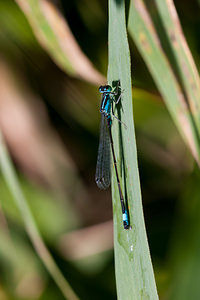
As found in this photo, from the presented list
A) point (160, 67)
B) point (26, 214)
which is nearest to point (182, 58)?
point (160, 67)

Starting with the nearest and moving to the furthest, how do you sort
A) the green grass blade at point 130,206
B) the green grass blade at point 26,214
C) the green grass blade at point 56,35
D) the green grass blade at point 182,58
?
the green grass blade at point 130,206 < the green grass blade at point 182,58 < the green grass blade at point 26,214 < the green grass blade at point 56,35

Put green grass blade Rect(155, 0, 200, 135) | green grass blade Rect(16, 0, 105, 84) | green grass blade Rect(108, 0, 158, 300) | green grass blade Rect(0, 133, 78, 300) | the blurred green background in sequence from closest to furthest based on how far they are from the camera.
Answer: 1. green grass blade Rect(108, 0, 158, 300)
2. green grass blade Rect(155, 0, 200, 135)
3. green grass blade Rect(0, 133, 78, 300)
4. green grass blade Rect(16, 0, 105, 84)
5. the blurred green background

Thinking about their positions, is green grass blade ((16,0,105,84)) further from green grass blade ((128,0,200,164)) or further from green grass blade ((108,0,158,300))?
green grass blade ((108,0,158,300))

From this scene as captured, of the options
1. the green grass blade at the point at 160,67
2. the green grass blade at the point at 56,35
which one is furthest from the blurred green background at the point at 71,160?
the green grass blade at the point at 160,67

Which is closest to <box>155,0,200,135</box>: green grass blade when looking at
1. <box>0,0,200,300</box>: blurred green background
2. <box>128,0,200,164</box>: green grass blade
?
<box>128,0,200,164</box>: green grass blade

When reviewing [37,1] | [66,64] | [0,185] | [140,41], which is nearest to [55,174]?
[0,185]

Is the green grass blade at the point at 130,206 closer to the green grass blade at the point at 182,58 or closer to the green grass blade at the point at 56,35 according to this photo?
the green grass blade at the point at 182,58
